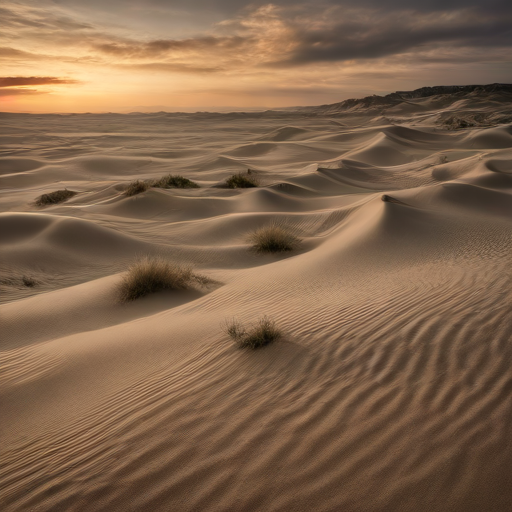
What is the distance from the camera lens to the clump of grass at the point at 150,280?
7.15 meters

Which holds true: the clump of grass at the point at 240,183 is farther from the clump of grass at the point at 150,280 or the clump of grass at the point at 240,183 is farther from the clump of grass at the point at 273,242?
the clump of grass at the point at 150,280

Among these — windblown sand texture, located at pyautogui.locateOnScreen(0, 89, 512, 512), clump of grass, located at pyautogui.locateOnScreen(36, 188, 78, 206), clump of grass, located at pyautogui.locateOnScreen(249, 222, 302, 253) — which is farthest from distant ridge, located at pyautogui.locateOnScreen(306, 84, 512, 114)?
windblown sand texture, located at pyautogui.locateOnScreen(0, 89, 512, 512)

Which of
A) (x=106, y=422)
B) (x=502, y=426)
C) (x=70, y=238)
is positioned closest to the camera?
(x=502, y=426)

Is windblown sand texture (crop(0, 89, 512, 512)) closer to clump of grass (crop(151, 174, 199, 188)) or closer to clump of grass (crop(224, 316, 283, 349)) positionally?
clump of grass (crop(224, 316, 283, 349))

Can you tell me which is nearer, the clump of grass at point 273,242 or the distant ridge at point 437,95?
the clump of grass at point 273,242

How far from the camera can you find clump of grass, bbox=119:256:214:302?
715 centimetres

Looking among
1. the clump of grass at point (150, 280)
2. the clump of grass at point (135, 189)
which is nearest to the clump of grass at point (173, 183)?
the clump of grass at point (135, 189)

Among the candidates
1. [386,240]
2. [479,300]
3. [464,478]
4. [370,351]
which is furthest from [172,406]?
[386,240]

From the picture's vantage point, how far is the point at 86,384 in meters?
4.36

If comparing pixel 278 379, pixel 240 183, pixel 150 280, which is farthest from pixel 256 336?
pixel 240 183

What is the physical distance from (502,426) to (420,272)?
11.7 feet

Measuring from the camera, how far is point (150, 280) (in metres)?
7.30

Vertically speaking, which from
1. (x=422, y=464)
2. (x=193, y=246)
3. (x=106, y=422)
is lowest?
(x=193, y=246)

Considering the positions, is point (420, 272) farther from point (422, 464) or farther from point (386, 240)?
point (422, 464)
